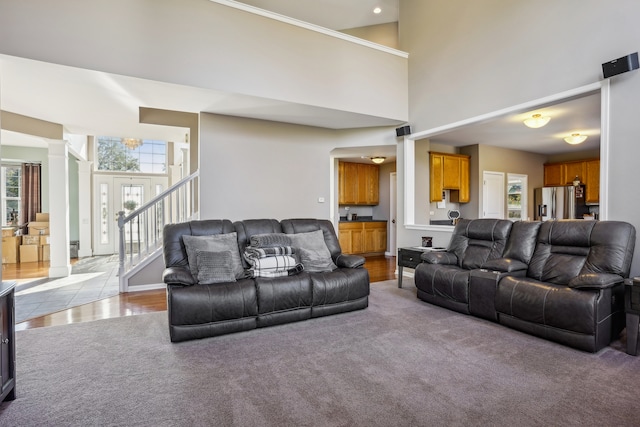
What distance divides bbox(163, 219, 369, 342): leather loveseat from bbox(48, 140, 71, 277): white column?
3.86 m

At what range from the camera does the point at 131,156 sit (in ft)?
30.5

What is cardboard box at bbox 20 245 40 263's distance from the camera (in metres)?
7.18

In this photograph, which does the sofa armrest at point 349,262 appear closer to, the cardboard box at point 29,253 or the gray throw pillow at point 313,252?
the gray throw pillow at point 313,252

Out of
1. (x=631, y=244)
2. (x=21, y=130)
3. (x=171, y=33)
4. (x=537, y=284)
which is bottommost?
(x=537, y=284)

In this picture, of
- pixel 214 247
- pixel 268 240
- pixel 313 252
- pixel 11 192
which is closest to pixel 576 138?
pixel 313 252

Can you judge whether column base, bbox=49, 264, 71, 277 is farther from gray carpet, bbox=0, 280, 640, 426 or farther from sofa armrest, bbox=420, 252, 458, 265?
sofa armrest, bbox=420, 252, 458, 265

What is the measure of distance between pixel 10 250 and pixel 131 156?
3.54 metres

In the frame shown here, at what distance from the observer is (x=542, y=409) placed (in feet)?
6.08

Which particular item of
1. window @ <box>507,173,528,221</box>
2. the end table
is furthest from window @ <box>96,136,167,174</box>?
the end table

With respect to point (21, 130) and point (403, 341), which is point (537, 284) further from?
point (21, 130)

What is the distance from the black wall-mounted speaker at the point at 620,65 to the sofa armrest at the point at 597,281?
1.91 meters

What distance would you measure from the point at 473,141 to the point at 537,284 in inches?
185

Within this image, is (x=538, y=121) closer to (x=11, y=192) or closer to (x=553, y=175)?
(x=553, y=175)

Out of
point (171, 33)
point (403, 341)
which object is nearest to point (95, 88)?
point (171, 33)
